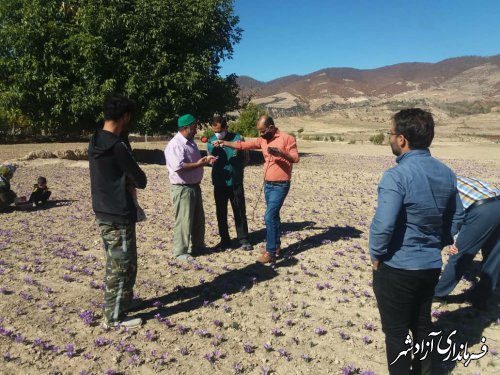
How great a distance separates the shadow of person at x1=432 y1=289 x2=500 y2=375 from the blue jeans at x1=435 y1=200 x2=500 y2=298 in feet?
0.83

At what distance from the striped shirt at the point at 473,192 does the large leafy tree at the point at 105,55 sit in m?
15.2

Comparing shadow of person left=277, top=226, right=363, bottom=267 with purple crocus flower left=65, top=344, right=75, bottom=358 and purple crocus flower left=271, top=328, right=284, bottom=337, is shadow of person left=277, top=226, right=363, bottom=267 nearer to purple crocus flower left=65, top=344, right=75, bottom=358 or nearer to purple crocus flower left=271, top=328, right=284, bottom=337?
purple crocus flower left=271, top=328, right=284, bottom=337

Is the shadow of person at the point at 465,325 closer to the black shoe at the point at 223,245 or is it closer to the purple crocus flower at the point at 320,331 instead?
the purple crocus flower at the point at 320,331

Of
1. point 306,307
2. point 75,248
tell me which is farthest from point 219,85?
point 306,307

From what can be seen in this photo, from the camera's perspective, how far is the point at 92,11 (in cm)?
1888

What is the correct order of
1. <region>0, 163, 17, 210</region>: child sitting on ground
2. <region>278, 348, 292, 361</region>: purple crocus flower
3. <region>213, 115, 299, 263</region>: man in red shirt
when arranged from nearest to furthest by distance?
1. <region>278, 348, 292, 361</region>: purple crocus flower
2. <region>213, 115, 299, 263</region>: man in red shirt
3. <region>0, 163, 17, 210</region>: child sitting on ground

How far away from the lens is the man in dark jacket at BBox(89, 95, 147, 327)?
13.3 feet

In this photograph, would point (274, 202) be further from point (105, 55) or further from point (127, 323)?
point (105, 55)

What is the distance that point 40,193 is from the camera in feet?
33.7

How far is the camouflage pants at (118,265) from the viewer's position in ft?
14.1

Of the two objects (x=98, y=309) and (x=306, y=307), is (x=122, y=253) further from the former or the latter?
(x=306, y=307)

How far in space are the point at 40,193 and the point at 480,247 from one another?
9702 millimetres

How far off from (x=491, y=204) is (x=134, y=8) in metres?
19.1

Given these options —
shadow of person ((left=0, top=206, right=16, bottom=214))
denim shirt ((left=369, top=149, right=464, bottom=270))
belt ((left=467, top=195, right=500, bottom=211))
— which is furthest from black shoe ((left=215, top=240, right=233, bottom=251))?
shadow of person ((left=0, top=206, right=16, bottom=214))
